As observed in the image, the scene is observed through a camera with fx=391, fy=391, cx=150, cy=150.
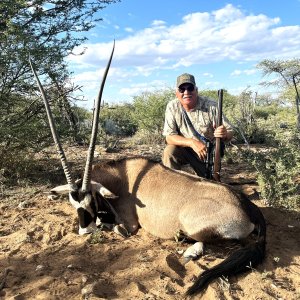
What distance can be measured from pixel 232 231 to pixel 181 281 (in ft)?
2.48

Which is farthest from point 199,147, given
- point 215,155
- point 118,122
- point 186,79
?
point 118,122

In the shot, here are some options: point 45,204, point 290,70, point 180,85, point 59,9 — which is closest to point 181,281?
point 45,204

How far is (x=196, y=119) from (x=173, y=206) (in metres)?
1.93

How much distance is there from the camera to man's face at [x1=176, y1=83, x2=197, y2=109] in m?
5.61

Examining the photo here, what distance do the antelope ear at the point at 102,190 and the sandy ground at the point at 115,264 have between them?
0.42m

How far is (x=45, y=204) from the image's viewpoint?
5.30 meters

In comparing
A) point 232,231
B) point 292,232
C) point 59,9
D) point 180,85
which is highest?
point 59,9

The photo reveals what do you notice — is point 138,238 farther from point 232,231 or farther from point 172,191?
point 232,231

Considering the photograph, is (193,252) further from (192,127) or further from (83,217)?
(192,127)

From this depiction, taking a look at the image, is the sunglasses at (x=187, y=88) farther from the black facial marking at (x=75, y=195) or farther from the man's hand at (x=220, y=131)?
the black facial marking at (x=75, y=195)

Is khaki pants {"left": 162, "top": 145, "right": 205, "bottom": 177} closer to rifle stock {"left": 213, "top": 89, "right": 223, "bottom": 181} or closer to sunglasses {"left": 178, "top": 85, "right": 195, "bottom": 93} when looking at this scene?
rifle stock {"left": 213, "top": 89, "right": 223, "bottom": 181}

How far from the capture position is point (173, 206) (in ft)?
13.9

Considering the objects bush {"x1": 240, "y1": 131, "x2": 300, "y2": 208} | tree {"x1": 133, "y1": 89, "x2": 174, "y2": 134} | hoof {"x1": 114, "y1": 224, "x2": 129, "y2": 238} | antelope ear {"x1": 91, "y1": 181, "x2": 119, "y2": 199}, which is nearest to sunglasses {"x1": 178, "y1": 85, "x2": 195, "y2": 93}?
bush {"x1": 240, "y1": 131, "x2": 300, "y2": 208}

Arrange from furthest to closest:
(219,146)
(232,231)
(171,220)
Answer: (219,146) < (171,220) < (232,231)
